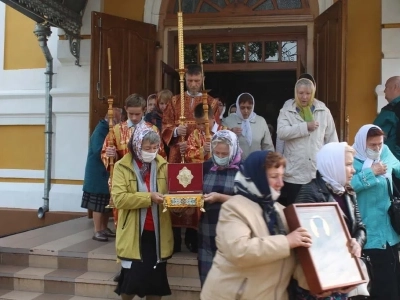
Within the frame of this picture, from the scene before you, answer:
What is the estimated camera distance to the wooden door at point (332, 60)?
18.0 feet

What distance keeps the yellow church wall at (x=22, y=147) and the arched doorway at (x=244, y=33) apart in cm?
216

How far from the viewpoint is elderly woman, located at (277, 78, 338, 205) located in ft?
14.1

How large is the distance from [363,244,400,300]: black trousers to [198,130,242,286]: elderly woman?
41.0 inches

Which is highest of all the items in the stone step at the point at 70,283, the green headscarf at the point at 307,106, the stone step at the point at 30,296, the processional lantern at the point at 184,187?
the green headscarf at the point at 307,106

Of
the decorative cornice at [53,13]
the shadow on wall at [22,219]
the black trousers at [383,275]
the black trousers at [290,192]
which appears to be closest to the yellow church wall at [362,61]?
the black trousers at [290,192]

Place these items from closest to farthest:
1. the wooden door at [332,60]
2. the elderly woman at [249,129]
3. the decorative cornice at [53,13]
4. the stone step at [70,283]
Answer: the stone step at [70,283] → the elderly woman at [249,129] → the wooden door at [332,60] → the decorative cornice at [53,13]

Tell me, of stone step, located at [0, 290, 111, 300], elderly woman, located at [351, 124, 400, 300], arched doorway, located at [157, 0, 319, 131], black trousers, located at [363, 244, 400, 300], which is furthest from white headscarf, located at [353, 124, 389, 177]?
arched doorway, located at [157, 0, 319, 131]

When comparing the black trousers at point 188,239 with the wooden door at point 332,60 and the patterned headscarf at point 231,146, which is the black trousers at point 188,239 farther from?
the wooden door at point 332,60

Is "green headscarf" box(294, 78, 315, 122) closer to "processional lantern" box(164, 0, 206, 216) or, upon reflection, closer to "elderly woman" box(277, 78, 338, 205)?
"elderly woman" box(277, 78, 338, 205)

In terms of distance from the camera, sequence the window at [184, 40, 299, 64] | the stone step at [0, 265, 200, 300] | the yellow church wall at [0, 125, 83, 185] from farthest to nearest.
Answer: the yellow church wall at [0, 125, 83, 185] < the window at [184, 40, 299, 64] < the stone step at [0, 265, 200, 300]

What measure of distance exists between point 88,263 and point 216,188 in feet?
6.38

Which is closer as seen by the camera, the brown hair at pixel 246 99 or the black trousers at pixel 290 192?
the black trousers at pixel 290 192

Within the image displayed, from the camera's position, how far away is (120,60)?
6.31 meters

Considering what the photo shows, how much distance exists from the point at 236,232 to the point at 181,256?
2.52 m
